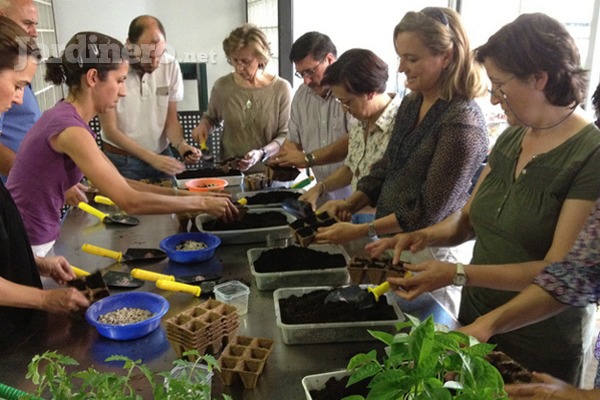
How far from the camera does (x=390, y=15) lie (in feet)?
14.3

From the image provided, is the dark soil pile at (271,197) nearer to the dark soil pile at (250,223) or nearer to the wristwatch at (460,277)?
the dark soil pile at (250,223)

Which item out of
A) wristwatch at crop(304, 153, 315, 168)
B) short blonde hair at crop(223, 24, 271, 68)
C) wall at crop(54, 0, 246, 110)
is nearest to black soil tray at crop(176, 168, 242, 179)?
wristwatch at crop(304, 153, 315, 168)

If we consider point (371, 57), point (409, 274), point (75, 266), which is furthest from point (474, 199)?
point (75, 266)

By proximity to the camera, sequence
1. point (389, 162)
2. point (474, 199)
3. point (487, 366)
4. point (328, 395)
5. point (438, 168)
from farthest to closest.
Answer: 1. point (389, 162)
2. point (438, 168)
3. point (474, 199)
4. point (328, 395)
5. point (487, 366)

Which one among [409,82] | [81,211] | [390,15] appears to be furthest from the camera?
[390,15]

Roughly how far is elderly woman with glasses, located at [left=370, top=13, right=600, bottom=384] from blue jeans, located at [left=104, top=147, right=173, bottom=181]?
2.08 metres

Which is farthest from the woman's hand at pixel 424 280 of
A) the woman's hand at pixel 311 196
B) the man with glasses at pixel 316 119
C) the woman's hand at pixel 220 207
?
the man with glasses at pixel 316 119

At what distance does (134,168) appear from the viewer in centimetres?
305

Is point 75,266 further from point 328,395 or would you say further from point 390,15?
point 390,15

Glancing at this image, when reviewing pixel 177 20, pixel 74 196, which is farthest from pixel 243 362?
pixel 177 20

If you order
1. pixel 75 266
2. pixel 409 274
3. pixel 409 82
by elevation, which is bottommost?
pixel 75 266

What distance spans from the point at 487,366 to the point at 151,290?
44.4 inches

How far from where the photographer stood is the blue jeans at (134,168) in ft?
9.97

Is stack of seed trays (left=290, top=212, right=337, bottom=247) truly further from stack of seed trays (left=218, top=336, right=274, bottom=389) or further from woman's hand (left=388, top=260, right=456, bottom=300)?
stack of seed trays (left=218, top=336, right=274, bottom=389)
